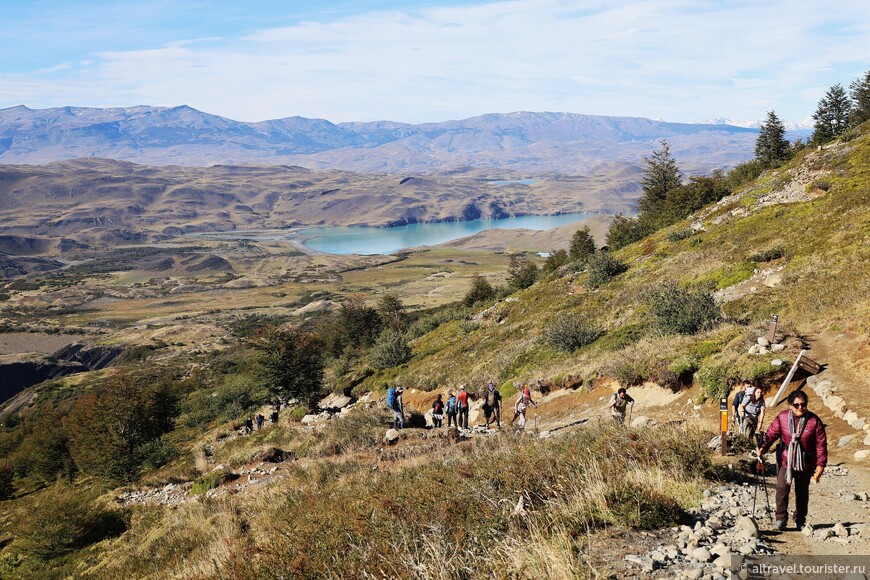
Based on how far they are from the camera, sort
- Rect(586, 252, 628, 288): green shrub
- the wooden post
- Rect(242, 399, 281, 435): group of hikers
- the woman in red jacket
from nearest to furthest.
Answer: the woman in red jacket, the wooden post, Rect(242, 399, 281, 435): group of hikers, Rect(586, 252, 628, 288): green shrub

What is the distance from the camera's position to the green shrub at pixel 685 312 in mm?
17625

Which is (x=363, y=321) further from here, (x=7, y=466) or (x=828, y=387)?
(x=828, y=387)

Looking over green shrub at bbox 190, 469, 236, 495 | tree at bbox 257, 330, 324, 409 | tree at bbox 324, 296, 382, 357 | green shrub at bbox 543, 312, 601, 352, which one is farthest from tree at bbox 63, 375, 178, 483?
tree at bbox 324, 296, 382, 357

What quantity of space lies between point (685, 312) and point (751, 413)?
887cm

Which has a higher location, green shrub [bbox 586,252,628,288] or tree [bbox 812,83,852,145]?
tree [bbox 812,83,852,145]

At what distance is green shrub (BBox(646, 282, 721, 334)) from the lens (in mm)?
17625

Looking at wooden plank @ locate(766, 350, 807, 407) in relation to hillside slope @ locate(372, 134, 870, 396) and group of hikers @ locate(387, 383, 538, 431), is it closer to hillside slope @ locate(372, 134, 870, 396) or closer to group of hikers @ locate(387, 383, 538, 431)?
hillside slope @ locate(372, 134, 870, 396)

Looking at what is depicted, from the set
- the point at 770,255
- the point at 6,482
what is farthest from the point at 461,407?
the point at 6,482

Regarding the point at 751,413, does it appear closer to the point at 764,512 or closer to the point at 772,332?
the point at 772,332

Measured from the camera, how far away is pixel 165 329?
4803 inches

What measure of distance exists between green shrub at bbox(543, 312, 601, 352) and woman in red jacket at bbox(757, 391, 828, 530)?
53.6ft

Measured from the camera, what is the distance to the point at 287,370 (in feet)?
104

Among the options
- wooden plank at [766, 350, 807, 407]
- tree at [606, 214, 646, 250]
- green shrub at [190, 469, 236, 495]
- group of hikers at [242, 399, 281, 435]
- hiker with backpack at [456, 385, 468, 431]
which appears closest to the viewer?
wooden plank at [766, 350, 807, 407]

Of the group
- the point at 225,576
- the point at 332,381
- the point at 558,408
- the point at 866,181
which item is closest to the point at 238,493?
the point at 225,576
